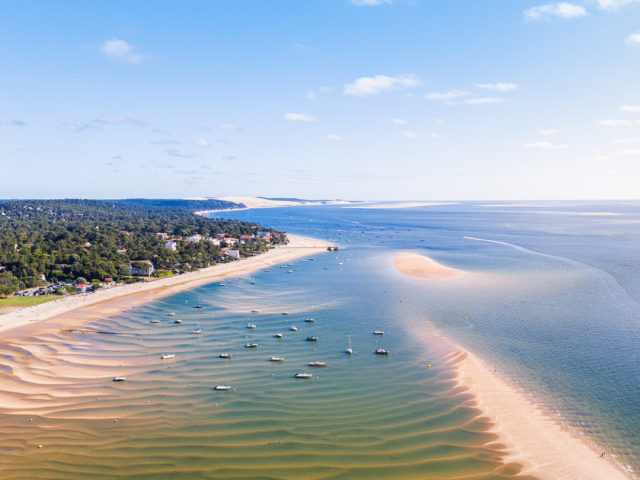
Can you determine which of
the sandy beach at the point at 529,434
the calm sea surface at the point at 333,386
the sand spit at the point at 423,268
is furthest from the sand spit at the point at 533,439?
the sand spit at the point at 423,268

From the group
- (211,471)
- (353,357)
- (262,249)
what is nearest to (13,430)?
(211,471)

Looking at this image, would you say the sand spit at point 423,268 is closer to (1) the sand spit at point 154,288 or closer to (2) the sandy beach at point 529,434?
(1) the sand spit at point 154,288

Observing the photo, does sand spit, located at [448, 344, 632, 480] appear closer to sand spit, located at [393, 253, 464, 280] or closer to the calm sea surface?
the calm sea surface

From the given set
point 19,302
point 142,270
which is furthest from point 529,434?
point 142,270

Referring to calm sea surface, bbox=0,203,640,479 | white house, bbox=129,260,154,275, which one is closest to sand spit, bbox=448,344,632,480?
calm sea surface, bbox=0,203,640,479

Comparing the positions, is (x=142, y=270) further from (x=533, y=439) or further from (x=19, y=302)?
(x=533, y=439)
